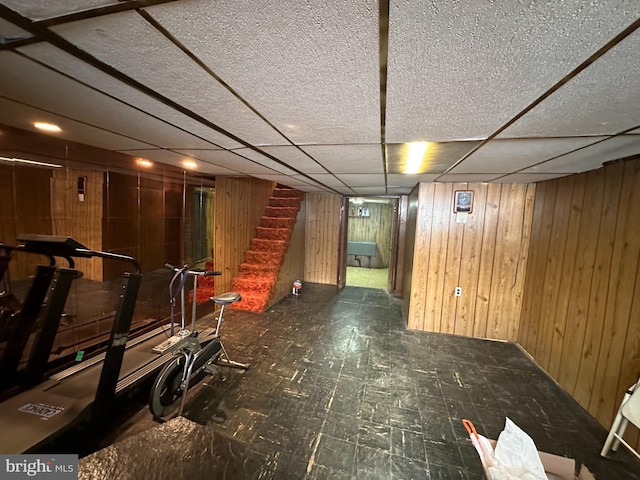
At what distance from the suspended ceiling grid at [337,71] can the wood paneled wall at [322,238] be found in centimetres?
437

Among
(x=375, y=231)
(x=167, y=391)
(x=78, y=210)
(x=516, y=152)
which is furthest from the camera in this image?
(x=375, y=231)

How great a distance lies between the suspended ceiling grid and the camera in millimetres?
597

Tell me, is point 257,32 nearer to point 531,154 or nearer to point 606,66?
point 606,66

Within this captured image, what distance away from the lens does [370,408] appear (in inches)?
81.5

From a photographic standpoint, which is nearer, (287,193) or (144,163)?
(144,163)

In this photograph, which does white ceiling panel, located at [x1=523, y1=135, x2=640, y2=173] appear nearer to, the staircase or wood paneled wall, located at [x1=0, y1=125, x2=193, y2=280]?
the staircase

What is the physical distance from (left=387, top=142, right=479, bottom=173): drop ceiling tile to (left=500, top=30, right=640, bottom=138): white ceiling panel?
0.94 ft

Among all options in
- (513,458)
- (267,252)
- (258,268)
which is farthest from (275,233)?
(513,458)

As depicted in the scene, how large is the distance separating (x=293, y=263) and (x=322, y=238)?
3.66ft

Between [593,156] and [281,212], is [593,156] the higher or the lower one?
the higher one

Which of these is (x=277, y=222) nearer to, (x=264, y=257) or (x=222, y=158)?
(x=264, y=257)

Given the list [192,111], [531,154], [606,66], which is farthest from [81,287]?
[531,154]

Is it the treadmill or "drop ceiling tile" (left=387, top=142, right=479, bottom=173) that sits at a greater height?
"drop ceiling tile" (left=387, top=142, right=479, bottom=173)

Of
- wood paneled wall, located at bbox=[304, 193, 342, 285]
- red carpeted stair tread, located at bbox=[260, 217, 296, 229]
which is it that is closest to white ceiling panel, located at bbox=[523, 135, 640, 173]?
red carpeted stair tread, located at bbox=[260, 217, 296, 229]
